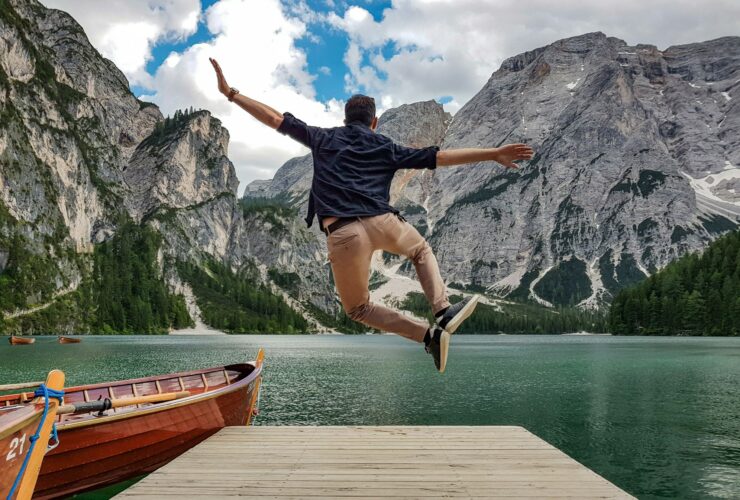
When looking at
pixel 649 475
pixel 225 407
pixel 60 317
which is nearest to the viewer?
pixel 225 407

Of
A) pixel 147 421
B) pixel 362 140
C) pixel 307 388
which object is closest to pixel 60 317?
pixel 307 388

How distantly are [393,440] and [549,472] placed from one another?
3469mm

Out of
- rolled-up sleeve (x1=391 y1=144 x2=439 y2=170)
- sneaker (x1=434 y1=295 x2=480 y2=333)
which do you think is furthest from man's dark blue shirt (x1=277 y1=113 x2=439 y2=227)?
sneaker (x1=434 y1=295 x2=480 y2=333)

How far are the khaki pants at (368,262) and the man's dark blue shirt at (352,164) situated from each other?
17 cm

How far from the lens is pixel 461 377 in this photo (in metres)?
56.0

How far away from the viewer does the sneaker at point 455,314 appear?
546 centimetres

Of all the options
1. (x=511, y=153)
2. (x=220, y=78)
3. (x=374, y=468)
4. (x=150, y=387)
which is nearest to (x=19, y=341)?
(x=150, y=387)

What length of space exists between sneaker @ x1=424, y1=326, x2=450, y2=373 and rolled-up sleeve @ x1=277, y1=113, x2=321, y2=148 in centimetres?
219

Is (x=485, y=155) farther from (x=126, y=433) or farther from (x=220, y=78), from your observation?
(x=126, y=433)

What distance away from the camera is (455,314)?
552 centimetres

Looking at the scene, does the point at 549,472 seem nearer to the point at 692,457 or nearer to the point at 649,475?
the point at 649,475

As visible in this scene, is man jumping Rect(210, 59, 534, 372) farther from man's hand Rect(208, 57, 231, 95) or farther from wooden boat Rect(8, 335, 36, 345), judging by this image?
wooden boat Rect(8, 335, 36, 345)

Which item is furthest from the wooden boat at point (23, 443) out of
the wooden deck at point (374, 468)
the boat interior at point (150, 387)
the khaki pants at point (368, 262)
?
the boat interior at point (150, 387)

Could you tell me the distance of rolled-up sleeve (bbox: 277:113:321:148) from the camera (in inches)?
226
